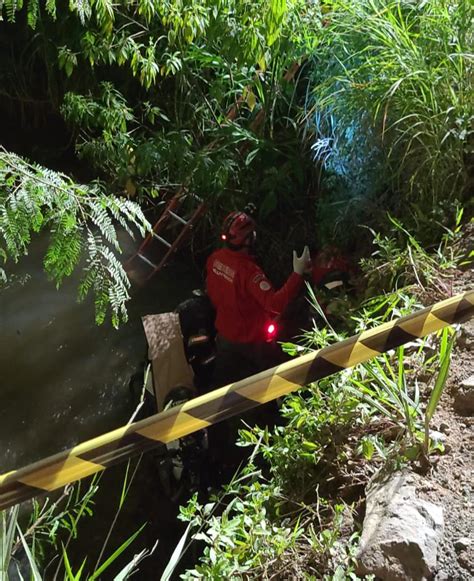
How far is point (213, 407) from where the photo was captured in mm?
1313

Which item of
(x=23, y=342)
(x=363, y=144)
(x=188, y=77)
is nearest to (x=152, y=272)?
(x=23, y=342)

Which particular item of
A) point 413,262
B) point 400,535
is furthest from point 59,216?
point 413,262

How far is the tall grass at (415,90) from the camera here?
258cm

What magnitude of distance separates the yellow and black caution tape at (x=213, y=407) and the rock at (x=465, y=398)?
1.29 ft

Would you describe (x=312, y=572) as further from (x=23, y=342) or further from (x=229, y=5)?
(x=23, y=342)

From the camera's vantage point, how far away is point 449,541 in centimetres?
149

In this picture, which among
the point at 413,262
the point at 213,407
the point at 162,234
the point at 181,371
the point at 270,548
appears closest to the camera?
the point at 213,407

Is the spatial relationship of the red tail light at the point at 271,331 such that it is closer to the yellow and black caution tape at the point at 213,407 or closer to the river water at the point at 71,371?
the river water at the point at 71,371

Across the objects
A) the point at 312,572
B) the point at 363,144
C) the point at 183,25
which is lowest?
the point at 312,572

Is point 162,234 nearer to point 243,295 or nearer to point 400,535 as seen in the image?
point 243,295

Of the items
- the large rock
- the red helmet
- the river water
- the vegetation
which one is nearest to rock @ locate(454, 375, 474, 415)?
the vegetation

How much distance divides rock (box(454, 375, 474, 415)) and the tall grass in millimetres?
1072

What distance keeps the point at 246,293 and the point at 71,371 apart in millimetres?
1679

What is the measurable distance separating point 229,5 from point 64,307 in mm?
2798
